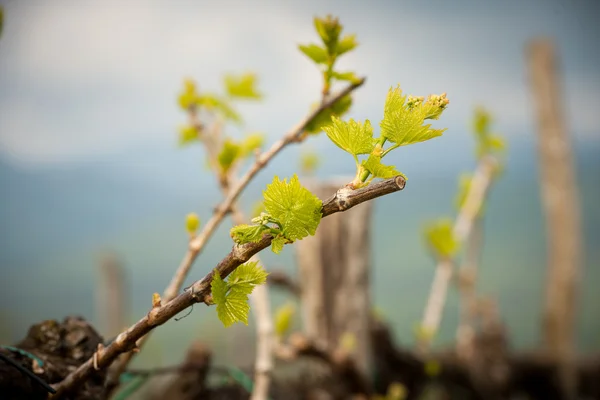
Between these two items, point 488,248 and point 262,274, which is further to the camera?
point 488,248

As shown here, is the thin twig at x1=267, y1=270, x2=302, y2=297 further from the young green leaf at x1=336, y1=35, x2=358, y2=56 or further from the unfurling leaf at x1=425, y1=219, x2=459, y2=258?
the young green leaf at x1=336, y1=35, x2=358, y2=56

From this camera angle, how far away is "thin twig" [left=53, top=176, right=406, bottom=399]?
9.8 inches

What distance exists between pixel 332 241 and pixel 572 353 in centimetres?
124

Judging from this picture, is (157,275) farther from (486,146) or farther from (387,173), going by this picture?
(387,173)

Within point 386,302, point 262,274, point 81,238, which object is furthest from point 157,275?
point 262,274

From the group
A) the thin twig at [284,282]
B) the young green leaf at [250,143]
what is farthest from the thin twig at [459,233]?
the young green leaf at [250,143]

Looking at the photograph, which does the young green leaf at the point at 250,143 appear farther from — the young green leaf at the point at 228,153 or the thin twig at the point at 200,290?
the thin twig at the point at 200,290

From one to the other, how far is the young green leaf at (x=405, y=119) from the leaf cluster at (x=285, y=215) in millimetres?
59

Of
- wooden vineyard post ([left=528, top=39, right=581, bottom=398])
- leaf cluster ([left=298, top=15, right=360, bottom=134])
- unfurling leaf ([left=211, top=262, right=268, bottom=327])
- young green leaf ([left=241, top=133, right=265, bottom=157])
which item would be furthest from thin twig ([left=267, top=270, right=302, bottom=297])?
wooden vineyard post ([left=528, top=39, right=581, bottom=398])

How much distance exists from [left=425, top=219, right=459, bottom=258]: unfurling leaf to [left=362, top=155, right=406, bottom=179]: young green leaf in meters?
0.98

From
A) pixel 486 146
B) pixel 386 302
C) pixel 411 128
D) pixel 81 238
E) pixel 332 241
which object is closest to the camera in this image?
pixel 411 128

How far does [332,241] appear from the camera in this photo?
1.06 m

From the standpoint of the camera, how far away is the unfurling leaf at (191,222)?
1.59 feet

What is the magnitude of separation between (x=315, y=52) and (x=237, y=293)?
267 mm
